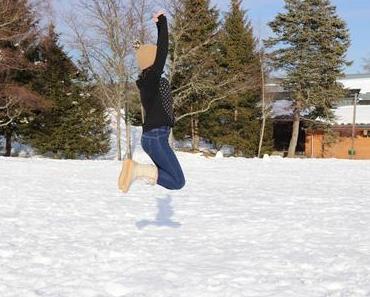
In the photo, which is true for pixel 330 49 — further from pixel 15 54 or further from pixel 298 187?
pixel 298 187

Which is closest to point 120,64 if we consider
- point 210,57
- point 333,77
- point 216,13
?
point 210,57

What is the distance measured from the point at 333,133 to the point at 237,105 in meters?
8.49

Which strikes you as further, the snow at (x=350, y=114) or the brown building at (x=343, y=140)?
the snow at (x=350, y=114)

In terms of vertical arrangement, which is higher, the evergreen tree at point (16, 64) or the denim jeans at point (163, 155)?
the evergreen tree at point (16, 64)

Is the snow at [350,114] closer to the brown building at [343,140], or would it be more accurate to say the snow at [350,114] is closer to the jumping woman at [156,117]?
the brown building at [343,140]

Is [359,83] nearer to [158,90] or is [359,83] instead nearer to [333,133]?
[333,133]

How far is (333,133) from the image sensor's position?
44031 mm

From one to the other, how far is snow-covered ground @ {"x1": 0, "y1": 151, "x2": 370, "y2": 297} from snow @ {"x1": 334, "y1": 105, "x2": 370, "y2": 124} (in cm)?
3342

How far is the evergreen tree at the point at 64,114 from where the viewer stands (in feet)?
108

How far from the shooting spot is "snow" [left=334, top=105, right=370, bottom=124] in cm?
4519

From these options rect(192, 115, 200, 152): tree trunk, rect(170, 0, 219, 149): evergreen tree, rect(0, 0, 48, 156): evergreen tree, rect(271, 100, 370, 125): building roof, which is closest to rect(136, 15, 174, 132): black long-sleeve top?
rect(0, 0, 48, 156): evergreen tree

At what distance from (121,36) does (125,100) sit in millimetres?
3770

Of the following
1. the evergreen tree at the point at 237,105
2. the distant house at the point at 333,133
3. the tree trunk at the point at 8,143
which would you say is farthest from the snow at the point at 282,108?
the tree trunk at the point at 8,143

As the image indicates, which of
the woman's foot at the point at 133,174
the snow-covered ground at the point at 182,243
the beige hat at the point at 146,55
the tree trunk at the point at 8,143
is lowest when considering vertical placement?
the snow-covered ground at the point at 182,243
